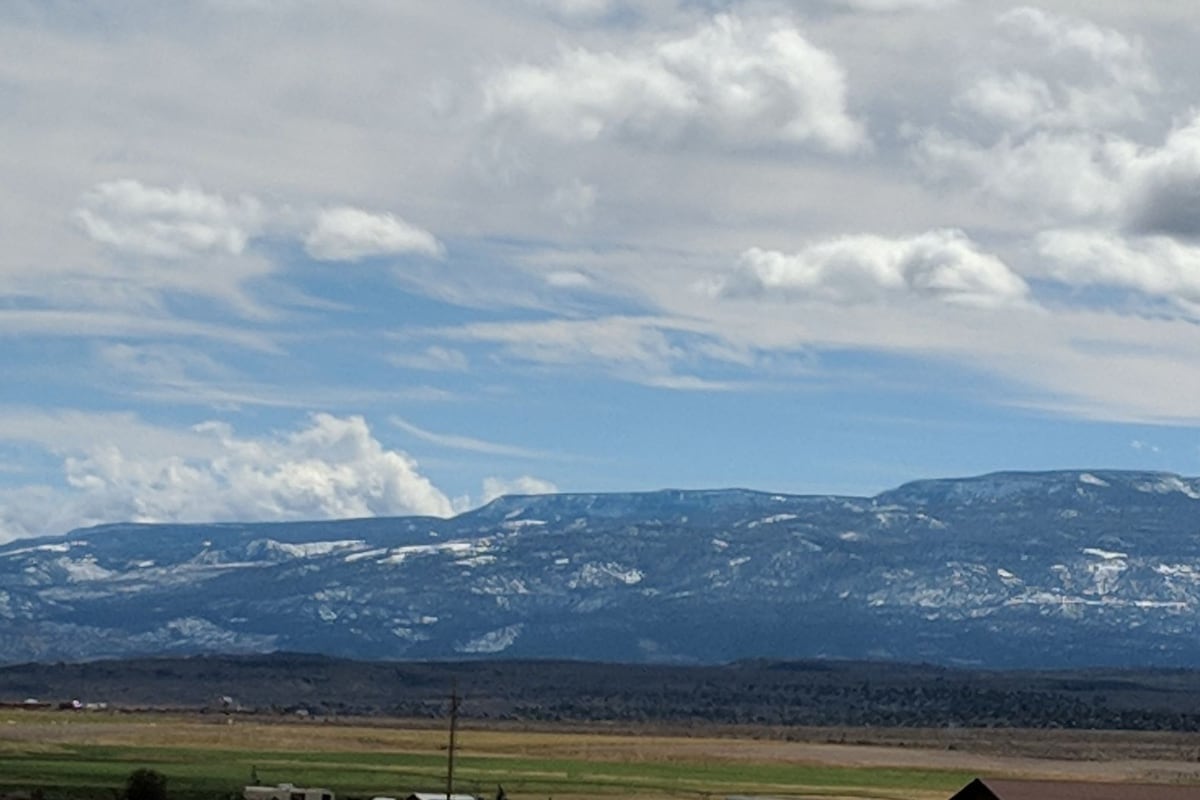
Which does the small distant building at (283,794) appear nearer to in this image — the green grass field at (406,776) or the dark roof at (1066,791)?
the green grass field at (406,776)

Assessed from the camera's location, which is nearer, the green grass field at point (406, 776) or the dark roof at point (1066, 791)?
the dark roof at point (1066, 791)

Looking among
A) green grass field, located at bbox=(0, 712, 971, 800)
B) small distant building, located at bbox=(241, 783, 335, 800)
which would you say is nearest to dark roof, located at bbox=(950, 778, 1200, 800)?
small distant building, located at bbox=(241, 783, 335, 800)

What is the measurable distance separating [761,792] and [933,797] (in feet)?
46.3

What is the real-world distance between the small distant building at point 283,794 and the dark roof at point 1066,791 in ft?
176

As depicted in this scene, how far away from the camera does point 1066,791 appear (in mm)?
95438

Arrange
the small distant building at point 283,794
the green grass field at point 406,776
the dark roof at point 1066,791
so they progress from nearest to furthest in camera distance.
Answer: the dark roof at point 1066,791, the small distant building at point 283,794, the green grass field at point 406,776

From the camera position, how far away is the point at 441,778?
547 ft

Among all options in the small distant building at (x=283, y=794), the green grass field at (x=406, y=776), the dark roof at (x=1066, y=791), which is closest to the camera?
the dark roof at (x=1066, y=791)

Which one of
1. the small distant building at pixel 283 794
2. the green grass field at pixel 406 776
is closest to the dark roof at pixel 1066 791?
the small distant building at pixel 283 794

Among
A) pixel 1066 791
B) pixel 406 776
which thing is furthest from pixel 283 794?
pixel 1066 791

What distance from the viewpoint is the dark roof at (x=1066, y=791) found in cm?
9388

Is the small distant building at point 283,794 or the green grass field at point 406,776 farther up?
the green grass field at point 406,776

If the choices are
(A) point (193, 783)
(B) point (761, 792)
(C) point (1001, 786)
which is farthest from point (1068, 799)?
(A) point (193, 783)

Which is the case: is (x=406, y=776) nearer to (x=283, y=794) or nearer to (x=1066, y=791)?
(x=283, y=794)
